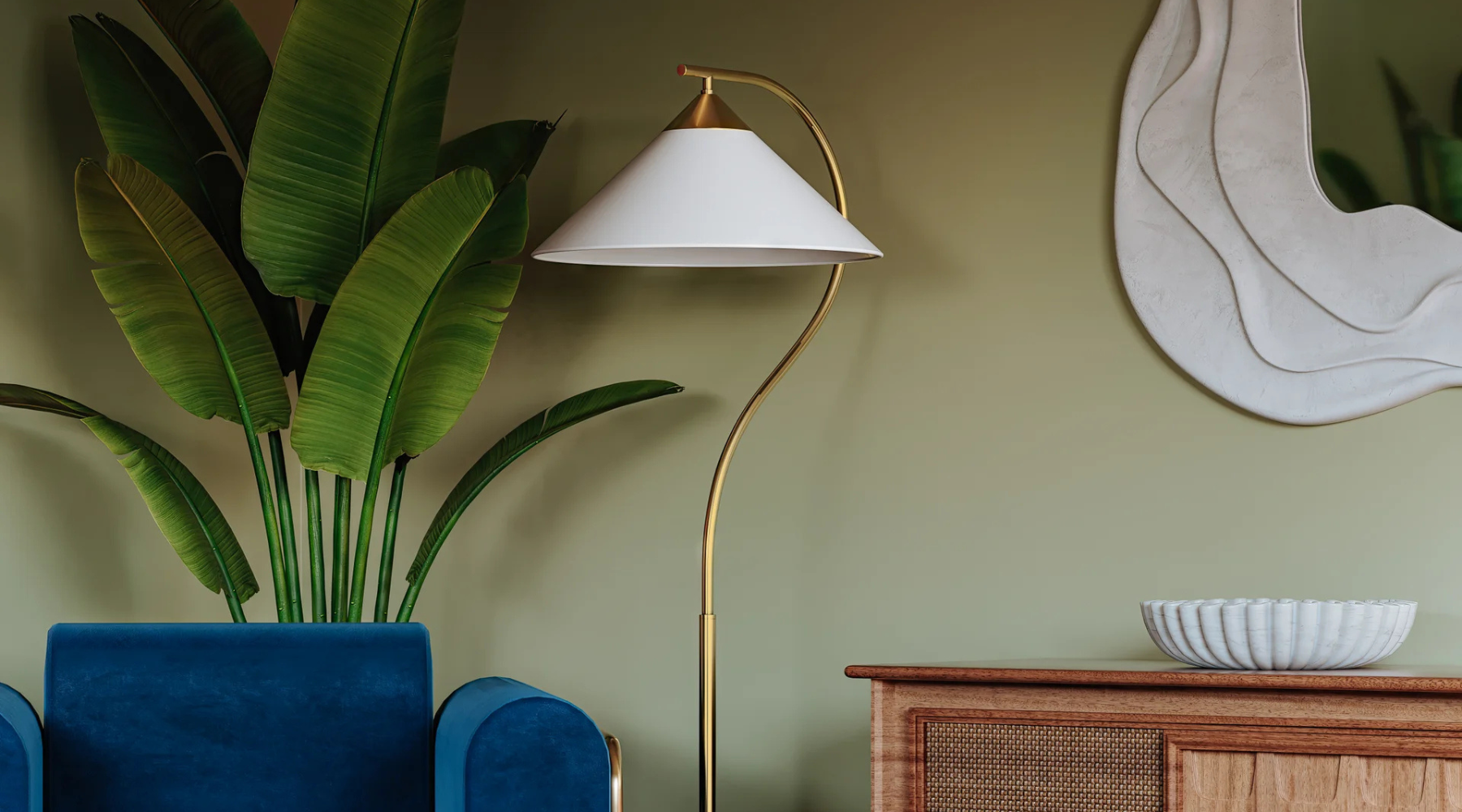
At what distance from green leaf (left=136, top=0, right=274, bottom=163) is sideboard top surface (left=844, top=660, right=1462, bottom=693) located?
1.33 m

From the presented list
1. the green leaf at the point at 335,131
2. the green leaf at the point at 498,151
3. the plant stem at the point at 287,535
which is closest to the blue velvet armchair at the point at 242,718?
the plant stem at the point at 287,535

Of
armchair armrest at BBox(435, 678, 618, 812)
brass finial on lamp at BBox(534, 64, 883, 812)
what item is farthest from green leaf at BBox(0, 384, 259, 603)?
armchair armrest at BBox(435, 678, 618, 812)

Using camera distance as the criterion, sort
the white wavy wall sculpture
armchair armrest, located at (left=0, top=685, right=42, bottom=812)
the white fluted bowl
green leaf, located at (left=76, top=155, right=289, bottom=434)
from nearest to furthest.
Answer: armchair armrest, located at (left=0, top=685, right=42, bottom=812) → the white fluted bowl → green leaf, located at (left=76, top=155, right=289, bottom=434) → the white wavy wall sculpture

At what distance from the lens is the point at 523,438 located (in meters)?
2.18

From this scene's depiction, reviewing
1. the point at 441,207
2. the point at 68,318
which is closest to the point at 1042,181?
the point at 441,207

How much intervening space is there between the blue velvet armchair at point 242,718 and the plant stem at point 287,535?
0.34m

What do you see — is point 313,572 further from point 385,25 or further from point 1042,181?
point 1042,181

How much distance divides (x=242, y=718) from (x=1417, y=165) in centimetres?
192

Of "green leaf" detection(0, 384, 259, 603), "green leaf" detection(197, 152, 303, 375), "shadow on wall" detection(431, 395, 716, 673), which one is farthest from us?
"shadow on wall" detection(431, 395, 716, 673)

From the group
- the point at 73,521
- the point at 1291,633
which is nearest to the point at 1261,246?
the point at 1291,633

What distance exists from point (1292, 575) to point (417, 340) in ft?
4.79

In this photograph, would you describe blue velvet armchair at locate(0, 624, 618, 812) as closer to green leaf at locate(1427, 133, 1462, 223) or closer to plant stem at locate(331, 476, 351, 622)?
plant stem at locate(331, 476, 351, 622)

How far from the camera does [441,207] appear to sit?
70.4 inches

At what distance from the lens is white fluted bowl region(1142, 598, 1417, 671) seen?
1.54 m
